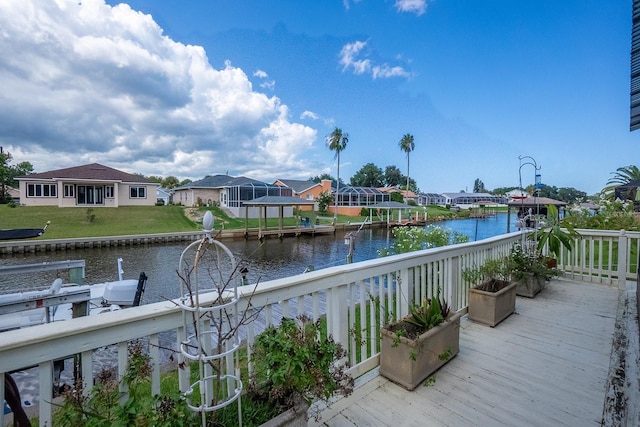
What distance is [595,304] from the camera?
3777mm

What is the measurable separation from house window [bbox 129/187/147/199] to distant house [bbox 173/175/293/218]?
4589 mm

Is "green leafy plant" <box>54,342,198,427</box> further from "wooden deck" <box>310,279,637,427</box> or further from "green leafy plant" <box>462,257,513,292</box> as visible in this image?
"green leafy plant" <box>462,257,513,292</box>

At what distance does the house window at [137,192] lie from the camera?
26.5 meters

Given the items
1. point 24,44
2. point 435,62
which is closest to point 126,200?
point 24,44

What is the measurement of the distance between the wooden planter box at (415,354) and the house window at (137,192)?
30106 millimetres

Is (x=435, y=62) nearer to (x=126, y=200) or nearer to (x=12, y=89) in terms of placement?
(x=12, y=89)

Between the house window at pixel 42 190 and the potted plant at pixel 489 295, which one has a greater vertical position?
the house window at pixel 42 190

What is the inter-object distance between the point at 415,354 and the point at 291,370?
1111 mm

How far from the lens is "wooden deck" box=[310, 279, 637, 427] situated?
182cm

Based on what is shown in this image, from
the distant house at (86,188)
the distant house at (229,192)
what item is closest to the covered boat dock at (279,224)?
the distant house at (229,192)

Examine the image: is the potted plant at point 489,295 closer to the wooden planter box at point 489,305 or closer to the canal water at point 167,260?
the wooden planter box at point 489,305

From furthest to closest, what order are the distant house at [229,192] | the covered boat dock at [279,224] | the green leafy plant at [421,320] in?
the distant house at [229,192] < the covered boat dock at [279,224] < the green leafy plant at [421,320]

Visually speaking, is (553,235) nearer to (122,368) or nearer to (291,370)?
(291,370)

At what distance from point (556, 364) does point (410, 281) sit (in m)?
1.35
